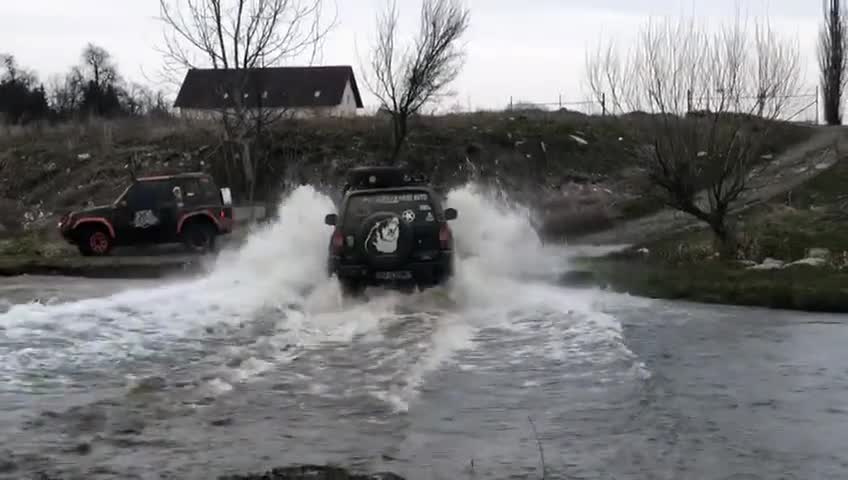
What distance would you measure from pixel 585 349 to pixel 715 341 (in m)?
2.04

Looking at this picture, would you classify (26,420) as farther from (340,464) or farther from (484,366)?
(484,366)

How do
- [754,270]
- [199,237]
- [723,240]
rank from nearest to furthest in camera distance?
[754,270], [723,240], [199,237]

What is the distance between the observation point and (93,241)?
26156mm

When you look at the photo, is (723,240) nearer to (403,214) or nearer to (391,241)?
(403,214)

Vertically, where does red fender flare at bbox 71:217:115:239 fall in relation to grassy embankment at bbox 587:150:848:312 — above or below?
above

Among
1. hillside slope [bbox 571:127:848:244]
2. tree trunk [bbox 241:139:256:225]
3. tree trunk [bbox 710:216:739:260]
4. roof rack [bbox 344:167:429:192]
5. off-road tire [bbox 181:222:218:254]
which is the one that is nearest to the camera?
tree trunk [bbox 710:216:739:260]

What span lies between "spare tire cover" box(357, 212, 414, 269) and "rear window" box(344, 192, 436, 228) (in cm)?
31

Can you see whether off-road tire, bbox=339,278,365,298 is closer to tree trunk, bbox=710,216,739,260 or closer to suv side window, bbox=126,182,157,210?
tree trunk, bbox=710,216,739,260

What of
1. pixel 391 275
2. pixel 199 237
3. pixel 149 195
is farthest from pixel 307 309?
pixel 149 195

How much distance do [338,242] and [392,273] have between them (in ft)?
3.33

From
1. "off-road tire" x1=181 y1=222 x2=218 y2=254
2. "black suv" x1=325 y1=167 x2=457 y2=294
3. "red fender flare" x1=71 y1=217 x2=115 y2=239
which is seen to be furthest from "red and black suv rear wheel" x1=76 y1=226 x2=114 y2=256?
"black suv" x1=325 y1=167 x2=457 y2=294

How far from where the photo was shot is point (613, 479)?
687cm

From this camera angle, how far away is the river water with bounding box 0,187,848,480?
7414mm

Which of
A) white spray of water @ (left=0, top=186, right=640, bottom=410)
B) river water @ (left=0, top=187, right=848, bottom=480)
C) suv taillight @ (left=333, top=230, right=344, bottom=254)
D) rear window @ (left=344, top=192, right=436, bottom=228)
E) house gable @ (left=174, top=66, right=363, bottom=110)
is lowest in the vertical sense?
river water @ (left=0, top=187, right=848, bottom=480)
